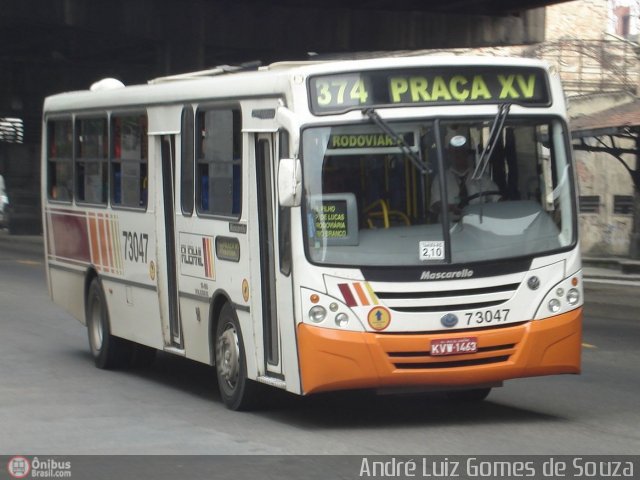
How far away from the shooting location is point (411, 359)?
9398 millimetres

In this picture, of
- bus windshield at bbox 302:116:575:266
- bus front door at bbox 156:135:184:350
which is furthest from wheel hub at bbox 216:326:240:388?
bus windshield at bbox 302:116:575:266

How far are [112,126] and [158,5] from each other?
790 inches

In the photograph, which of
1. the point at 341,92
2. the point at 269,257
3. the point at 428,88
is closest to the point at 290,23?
the point at 269,257

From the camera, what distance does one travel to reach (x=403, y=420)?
10.0 meters

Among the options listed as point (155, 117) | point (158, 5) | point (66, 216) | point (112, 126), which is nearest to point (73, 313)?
point (66, 216)

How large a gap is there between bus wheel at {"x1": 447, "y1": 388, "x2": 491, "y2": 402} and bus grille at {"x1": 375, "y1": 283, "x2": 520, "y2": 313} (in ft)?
4.96

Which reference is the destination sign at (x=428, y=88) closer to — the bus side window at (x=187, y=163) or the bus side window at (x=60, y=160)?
the bus side window at (x=187, y=163)

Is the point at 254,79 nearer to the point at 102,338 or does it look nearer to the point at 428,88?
the point at 428,88

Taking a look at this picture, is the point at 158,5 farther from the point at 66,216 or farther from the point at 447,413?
the point at 447,413

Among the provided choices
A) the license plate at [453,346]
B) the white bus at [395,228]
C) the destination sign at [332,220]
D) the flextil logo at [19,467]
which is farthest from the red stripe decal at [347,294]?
the flextil logo at [19,467]

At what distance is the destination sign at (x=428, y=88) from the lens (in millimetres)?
9586

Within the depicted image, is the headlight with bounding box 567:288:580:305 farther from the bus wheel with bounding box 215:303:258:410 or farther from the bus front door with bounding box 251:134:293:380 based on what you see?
the bus wheel with bounding box 215:303:258:410

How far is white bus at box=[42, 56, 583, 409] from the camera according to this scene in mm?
9398

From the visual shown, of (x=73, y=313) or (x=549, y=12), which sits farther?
(x=549, y=12)
